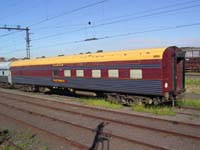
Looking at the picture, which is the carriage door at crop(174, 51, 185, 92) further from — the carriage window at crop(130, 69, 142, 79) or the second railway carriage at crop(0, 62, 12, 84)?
the second railway carriage at crop(0, 62, 12, 84)

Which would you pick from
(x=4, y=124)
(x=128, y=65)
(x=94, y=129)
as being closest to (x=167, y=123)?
(x=94, y=129)

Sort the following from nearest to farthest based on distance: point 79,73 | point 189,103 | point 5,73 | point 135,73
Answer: point 135,73
point 189,103
point 79,73
point 5,73

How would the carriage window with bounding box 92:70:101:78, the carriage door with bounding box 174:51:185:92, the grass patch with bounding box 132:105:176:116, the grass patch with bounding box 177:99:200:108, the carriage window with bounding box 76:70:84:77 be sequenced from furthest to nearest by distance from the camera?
the carriage window with bounding box 76:70:84:77 → the carriage window with bounding box 92:70:101:78 → the grass patch with bounding box 177:99:200:108 → the carriage door with bounding box 174:51:185:92 → the grass patch with bounding box 132:105:176:116

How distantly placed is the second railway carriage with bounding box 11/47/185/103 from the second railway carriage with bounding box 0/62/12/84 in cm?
1315

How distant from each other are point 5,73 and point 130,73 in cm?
2244

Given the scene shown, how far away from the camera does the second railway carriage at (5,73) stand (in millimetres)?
34531

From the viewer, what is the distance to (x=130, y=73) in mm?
17078

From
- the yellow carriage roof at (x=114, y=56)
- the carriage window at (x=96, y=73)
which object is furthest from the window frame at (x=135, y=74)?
the carriage window at (x=96, y=73)

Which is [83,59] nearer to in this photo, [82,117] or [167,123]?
[82,117]

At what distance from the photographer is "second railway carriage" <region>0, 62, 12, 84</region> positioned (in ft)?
113

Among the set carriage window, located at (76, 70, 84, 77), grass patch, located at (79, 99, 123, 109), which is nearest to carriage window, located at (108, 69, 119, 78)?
grass patch, located at (79, 99, 123, 109)

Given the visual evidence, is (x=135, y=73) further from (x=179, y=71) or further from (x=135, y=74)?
(x=179, y=71)

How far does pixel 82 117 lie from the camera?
1474 cm

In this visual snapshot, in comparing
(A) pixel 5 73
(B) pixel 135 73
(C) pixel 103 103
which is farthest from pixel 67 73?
(A) pixel 5 73
